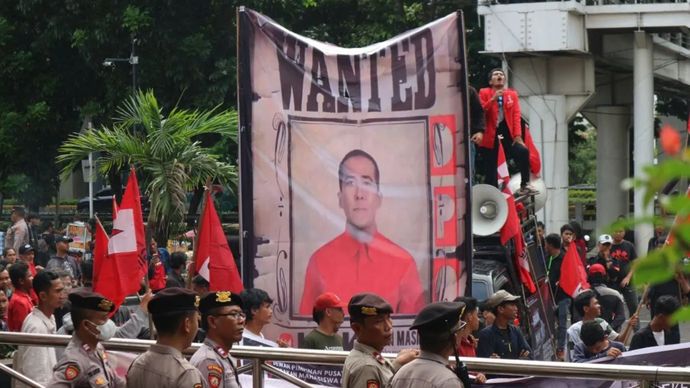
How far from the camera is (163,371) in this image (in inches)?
208

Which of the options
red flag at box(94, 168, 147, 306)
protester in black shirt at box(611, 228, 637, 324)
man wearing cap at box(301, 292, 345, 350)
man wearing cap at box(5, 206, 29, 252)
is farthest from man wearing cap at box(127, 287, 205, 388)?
man wearing cap at box(5, 206, 29, 252)

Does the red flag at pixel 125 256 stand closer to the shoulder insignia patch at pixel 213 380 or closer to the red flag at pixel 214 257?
the red flag at pixel 214 257

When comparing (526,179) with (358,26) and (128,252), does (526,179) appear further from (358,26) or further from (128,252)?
(358,26)

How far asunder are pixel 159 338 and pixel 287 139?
431cm

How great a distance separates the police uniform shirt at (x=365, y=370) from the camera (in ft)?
18.2

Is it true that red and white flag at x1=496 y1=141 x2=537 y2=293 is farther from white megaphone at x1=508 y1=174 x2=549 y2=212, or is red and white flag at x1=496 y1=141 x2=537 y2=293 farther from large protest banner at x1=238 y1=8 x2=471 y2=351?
large protest banner at x1=238 y1=8 x2=471 y2=351

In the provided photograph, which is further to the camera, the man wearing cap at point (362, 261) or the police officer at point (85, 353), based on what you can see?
the man wearing cap at point (362, 261)

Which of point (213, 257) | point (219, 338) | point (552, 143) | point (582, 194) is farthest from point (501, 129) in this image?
point (582, 194)

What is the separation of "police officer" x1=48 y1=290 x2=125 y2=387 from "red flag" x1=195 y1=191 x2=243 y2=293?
3158 millimetres

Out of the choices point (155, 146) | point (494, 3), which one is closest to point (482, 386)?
point (155, 146)

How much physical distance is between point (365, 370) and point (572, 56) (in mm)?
23828

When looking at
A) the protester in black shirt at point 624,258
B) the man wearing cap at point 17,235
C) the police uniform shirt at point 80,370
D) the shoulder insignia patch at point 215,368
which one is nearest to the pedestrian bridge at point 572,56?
the protester in black shirt at point 624,258

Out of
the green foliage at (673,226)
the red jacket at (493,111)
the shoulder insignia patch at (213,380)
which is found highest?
the red jacket at (493,111)

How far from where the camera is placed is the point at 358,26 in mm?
33906
